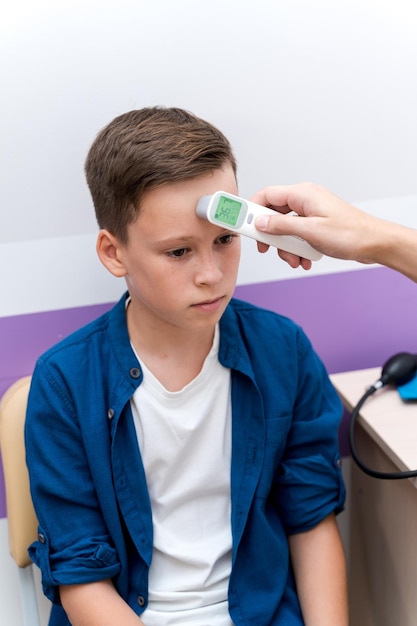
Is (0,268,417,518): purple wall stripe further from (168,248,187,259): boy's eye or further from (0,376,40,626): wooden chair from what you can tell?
(168,248,187,259): boy's eye

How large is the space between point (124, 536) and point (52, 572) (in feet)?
0.35

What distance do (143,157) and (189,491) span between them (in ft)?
1.52

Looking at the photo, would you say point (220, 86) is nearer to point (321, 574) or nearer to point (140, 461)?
point (140, 461)

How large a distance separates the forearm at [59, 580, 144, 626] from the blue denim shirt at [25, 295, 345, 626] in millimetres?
19

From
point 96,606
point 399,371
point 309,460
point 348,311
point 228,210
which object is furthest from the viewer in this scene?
point 348,311

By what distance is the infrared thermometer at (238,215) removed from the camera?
35.6 inches

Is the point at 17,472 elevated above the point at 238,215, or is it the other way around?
the point at 238,215

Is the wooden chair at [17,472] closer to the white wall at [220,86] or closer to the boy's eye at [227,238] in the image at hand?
the white wall at [220,86]

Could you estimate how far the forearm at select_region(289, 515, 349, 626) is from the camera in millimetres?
1087

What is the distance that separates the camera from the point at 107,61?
1161 millimetres

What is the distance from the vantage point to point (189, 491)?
110 centimetres

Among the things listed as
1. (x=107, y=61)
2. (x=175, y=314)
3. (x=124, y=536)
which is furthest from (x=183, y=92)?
(x=124, y=536)

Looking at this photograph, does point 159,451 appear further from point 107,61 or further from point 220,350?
point 107,61

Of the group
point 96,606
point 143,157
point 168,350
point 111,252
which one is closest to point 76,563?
point 96,606
